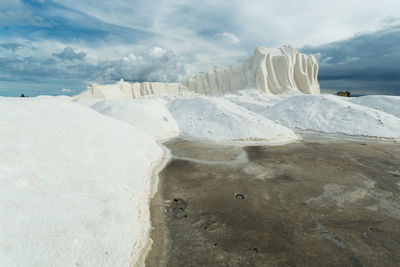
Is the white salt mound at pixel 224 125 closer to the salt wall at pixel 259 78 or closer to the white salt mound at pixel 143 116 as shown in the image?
the white salt mound at pixel 143 116

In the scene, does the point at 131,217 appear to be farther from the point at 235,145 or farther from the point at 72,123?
the point at 235,145

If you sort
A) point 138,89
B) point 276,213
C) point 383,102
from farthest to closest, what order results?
point 138,89 → point 383,102 → point 276,213

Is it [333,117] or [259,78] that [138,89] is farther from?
[333,117]

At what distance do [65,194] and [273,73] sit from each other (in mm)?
36431

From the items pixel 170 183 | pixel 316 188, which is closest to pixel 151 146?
pixel 170 183

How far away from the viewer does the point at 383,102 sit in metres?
16.1

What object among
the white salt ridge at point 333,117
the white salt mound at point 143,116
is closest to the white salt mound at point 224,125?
the white salt mound at point 143,116

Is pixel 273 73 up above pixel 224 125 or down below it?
above

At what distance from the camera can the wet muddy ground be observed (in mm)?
2561

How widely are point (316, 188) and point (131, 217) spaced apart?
3982 mm

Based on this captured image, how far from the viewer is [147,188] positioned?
4.27m

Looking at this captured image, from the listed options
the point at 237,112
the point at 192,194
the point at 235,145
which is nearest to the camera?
the point at 192,194

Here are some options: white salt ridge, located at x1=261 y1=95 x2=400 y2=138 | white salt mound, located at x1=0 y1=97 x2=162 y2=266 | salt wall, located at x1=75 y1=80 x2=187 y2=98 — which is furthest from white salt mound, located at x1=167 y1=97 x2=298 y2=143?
salt wall, located at x1=75 y1=80 x2=187 y2=98

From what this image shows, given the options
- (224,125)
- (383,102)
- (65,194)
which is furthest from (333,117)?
(65,194)
